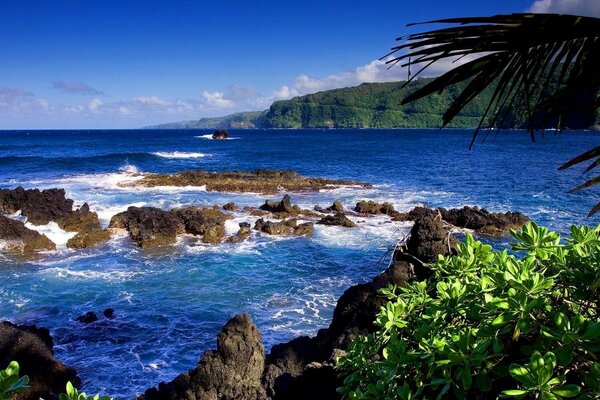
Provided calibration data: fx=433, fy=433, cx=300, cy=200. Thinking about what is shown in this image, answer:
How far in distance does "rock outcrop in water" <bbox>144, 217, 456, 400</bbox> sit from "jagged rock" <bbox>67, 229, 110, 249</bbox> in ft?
44.6

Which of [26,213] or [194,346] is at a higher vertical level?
[26,213]

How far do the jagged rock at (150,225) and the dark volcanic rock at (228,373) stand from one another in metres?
12.6

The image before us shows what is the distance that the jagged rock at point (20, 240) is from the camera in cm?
1875

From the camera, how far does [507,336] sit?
219 cm

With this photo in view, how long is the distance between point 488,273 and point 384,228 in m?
19.8

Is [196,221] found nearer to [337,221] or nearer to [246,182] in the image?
[337,221]

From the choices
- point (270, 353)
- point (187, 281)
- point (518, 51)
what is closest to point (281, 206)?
point (187, 281)

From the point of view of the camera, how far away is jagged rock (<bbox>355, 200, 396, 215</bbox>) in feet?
83.4

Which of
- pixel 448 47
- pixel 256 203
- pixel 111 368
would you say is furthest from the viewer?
pixel 256 203

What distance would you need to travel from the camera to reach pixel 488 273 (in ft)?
8.87

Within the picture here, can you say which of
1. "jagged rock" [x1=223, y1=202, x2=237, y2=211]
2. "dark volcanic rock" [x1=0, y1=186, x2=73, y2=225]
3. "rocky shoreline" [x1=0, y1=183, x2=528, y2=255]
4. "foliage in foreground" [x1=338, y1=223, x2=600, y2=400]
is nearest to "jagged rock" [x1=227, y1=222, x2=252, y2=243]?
"rocky shoreline" [x1=0, y1=183, x2=528, y2=255]

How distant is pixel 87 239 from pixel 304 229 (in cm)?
1010

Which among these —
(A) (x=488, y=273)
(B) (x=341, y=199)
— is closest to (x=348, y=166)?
(B) (x=341, y=199)

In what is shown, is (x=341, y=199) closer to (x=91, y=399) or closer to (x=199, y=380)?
(x=199, y=380)
